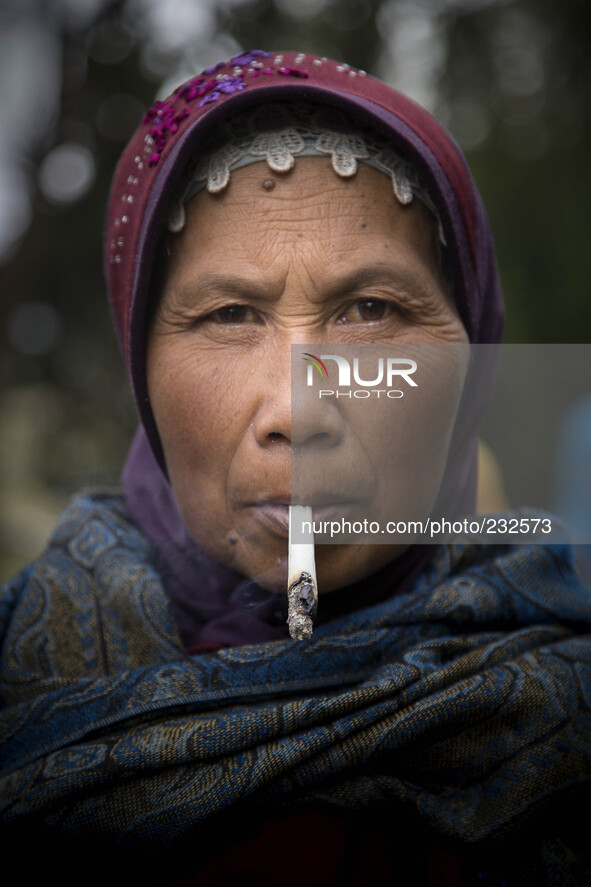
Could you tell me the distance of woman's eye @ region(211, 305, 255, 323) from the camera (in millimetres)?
1059

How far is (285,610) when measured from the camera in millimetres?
1086

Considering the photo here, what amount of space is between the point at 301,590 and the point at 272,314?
16.8 inches

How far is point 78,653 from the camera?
1.21 meters

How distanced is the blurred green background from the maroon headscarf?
1.57 feet

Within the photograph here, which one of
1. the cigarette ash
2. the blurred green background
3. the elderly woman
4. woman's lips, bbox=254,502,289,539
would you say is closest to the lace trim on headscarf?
the elderly woman

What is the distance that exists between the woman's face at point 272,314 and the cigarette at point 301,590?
55 millimetres

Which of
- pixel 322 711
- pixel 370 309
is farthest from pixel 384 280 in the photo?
A: pixel 322 711

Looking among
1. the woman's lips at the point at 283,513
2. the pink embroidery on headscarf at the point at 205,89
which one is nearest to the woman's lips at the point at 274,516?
the woman's lips at the point at 283,513

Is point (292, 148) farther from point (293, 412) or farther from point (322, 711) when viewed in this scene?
point (322, 711)

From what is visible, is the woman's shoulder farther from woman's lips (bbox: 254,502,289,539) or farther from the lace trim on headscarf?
the lace trim on headscarf

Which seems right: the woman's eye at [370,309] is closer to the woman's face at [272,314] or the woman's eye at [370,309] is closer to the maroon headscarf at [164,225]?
the woman's face at [272,314]

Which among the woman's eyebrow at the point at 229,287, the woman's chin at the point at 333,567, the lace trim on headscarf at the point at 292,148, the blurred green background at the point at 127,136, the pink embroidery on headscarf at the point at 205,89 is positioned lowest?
the woman's chin at the point at 333,567

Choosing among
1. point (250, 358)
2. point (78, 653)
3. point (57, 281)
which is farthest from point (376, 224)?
point (57, 281)

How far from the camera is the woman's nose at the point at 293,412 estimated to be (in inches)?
38.1
